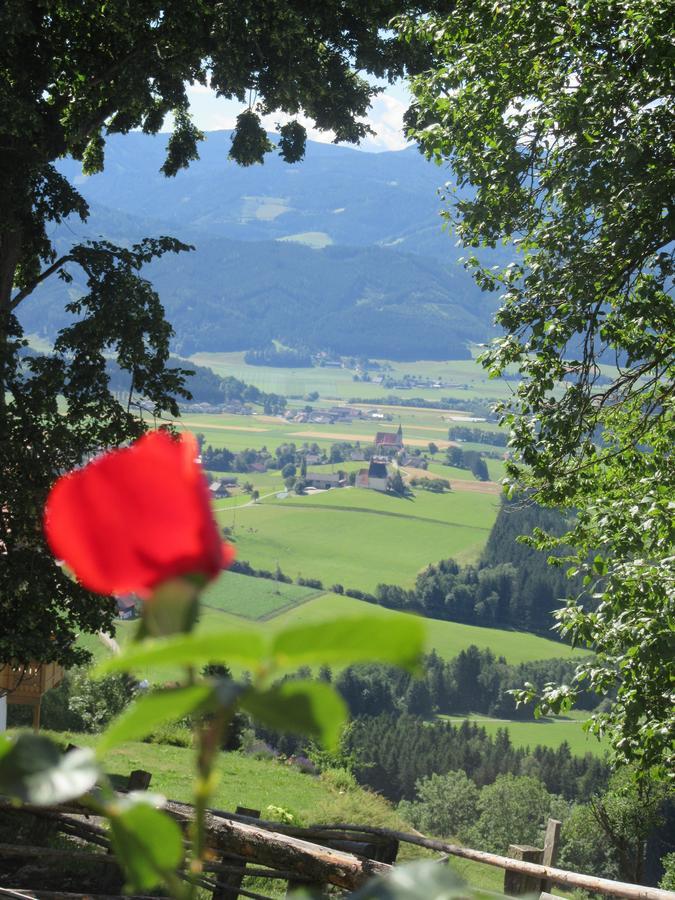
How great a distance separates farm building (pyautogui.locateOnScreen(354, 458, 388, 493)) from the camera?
145250 mm

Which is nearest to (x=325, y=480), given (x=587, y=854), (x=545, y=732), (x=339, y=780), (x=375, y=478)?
(x=375, y=478)

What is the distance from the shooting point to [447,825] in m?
53.5

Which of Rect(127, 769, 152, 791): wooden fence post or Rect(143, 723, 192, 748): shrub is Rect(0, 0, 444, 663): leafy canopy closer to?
Rect(127, 769, 152, 791): wooden fence post

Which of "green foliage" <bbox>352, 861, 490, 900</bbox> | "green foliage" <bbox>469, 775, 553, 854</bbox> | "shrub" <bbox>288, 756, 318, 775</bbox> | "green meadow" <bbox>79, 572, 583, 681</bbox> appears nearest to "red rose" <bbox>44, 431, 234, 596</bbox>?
"green foliage" <bbox>352, 861, 490, 900</bbox>

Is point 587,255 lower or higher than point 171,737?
higher

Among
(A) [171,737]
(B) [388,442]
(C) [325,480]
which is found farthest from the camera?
(B) [388,442]

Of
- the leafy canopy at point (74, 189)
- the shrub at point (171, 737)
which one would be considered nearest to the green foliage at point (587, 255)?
the leafy canopy at point (74, 189)

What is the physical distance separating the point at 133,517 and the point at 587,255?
27.5ft

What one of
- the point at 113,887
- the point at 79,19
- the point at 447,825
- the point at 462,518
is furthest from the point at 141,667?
the point at 462,518

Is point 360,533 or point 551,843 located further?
point 360,533

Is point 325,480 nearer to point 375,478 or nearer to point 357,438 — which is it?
point 375,478

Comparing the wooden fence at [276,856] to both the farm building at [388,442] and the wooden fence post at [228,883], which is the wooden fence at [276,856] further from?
the farm building at [388,442]

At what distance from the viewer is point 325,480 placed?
149625 mm

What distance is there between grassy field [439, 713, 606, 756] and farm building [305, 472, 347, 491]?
236 ft
